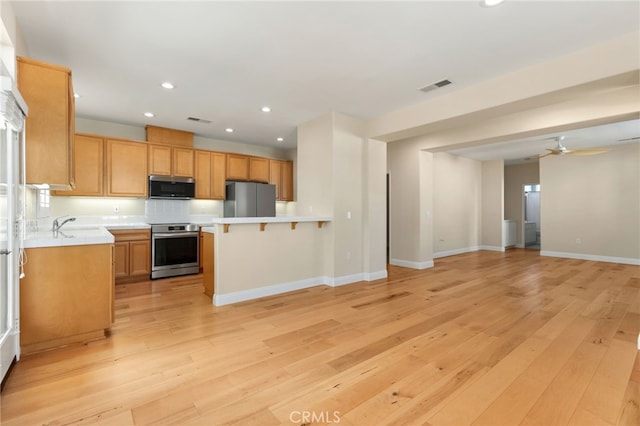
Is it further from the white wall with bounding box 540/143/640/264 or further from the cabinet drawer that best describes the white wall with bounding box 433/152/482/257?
the cabinet drawer

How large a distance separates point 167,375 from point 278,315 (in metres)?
1.34

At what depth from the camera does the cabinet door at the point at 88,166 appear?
4562 millimetres

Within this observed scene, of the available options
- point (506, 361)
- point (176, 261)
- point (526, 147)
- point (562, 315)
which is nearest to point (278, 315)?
point (506, 361)

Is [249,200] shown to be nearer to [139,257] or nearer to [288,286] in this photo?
[139,257]

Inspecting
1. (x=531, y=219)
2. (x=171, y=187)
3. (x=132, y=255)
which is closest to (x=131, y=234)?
(x=132, y=255)

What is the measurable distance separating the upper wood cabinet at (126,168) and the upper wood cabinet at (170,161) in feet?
0.40

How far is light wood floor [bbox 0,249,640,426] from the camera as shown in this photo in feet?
5.53

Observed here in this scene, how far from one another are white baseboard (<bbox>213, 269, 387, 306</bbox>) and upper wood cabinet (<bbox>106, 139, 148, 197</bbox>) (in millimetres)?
2763

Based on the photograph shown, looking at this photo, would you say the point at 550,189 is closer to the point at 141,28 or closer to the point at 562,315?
the point at 562,315

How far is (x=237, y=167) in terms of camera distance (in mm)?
6129

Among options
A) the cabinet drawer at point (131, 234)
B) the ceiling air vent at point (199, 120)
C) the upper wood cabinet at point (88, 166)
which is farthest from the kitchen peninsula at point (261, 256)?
the upper wood cabinet at point (88, 166)

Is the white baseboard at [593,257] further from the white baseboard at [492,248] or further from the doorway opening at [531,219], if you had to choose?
the white baseboard at [492,248]

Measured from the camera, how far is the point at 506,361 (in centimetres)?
226

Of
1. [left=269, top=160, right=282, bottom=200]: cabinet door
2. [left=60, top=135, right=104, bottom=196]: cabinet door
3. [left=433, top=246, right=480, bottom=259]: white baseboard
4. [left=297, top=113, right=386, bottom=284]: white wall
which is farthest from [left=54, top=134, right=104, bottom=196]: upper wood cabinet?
[left=433, top=246, right=480, bottom=259]: white baseboard
